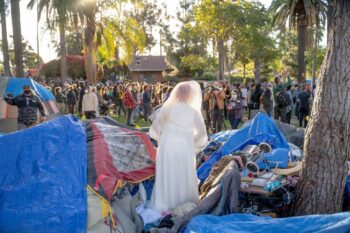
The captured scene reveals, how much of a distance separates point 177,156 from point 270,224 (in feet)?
6.56

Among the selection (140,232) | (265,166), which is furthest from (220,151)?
(140,232)

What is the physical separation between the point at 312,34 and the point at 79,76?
2624 centimetres

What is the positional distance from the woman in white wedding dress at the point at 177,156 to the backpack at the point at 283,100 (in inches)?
299

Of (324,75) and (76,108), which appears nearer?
(324,75)

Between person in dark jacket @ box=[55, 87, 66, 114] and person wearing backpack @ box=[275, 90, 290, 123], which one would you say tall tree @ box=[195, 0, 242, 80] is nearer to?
person in dark jacket @ box=[55, 87, 66, 114]

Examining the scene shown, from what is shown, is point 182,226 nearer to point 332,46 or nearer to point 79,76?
point 332,46

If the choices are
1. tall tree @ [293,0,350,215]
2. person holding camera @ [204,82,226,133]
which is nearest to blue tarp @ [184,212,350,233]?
tall tree @ [293,0,350,215]

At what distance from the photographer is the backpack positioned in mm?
12883

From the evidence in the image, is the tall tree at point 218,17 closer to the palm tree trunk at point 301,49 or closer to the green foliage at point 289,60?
the palm tree trunk at point 301,49

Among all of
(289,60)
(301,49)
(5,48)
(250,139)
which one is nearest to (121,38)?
(5,48)

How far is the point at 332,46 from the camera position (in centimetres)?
474

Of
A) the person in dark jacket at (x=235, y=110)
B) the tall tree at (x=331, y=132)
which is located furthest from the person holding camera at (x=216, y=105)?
the tall tree at (x=331, y=132)

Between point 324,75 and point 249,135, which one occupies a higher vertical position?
point 324,75

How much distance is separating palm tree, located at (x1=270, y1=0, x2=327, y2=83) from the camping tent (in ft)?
46.1
